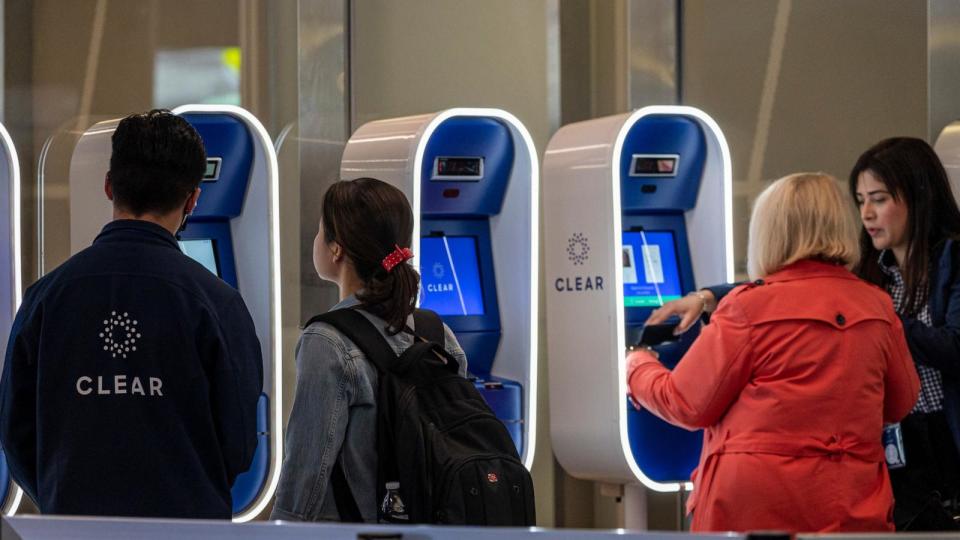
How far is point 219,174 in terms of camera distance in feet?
14.5

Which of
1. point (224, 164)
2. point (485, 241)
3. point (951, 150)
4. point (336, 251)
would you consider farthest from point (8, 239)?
point (951, 150)

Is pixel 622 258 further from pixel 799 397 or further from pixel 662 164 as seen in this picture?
pixel 799 397

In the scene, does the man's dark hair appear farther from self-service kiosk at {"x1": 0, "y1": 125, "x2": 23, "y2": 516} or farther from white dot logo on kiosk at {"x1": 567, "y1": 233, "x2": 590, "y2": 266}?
white dot logo on kiosk at {"x1": 567, "y1": 233, "x2": 590, "y2": 266}

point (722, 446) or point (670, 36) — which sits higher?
point (670, 36)

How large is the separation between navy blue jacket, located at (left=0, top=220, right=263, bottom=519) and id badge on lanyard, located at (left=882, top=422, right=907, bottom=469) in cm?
160

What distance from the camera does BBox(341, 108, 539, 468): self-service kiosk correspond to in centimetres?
452

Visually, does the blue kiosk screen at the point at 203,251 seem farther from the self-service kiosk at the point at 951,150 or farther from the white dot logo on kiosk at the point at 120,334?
the self-service kiosk at the point at 951,150

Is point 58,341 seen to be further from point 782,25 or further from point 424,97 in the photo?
point 782,25

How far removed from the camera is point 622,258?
4.59 meters

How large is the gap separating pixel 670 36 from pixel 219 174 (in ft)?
7.17

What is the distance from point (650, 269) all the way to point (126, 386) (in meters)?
2.56

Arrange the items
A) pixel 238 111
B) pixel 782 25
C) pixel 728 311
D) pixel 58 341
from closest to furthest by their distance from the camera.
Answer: pixel 58 341 < pixel 728 311 < pixel 238 111 < pixel 782 25

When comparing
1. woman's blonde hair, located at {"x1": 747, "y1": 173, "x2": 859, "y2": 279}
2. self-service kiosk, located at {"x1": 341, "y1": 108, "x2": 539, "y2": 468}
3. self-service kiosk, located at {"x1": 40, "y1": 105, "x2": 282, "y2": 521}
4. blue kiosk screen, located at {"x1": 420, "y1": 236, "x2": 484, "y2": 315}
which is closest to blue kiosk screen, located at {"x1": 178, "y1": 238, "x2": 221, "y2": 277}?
self-service kiosk, located at {"x1": 40, "y1": 105, "x2": 282, "y2": 521}

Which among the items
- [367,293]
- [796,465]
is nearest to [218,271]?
[367,293]
